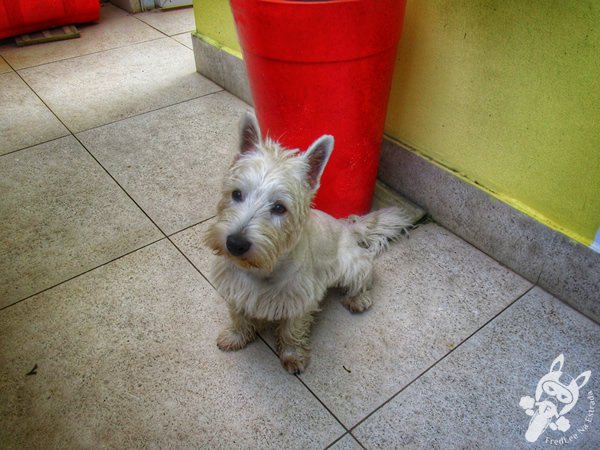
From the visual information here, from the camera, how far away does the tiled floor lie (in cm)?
186

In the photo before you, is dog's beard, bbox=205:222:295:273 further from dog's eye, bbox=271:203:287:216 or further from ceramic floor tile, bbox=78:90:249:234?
ceramic floor tile, bbox=78:90:249:234

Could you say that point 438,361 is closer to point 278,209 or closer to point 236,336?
point 236,336

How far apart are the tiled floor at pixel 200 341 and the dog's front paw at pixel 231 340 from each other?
0.05 metres

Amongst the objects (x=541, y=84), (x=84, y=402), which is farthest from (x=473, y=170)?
(x=84, y=402)

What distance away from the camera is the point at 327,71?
2154 millimetres

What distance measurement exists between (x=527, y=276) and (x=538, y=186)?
0.50 meters

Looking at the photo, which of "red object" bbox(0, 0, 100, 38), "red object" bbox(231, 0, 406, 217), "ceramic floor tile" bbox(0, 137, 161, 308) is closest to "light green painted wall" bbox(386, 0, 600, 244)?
"red object" bbox(231, 0, 406, 217)

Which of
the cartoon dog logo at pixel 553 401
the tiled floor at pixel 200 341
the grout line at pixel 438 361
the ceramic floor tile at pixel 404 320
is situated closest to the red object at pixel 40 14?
the tiled floor at pixel 200 341

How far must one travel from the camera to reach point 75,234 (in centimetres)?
274

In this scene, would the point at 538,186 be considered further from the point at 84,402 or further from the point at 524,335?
the point at 84,402

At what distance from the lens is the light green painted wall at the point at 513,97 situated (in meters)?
2.00

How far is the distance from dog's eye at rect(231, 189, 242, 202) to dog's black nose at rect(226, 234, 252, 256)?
19 cm

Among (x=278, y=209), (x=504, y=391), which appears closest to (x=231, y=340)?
(x=278, y=209)

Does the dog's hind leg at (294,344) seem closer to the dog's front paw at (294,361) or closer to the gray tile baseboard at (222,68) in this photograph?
the dog's front paw at (294,361)
